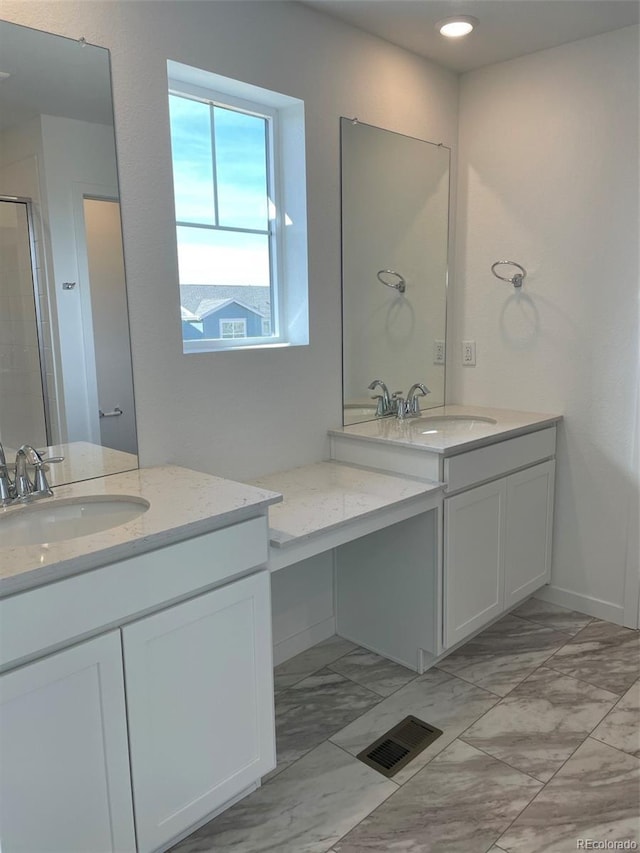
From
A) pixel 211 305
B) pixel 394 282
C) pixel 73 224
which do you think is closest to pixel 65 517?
pixel 73 224

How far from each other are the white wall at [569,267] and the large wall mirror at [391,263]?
0.18 meters

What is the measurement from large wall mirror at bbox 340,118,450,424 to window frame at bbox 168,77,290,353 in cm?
25

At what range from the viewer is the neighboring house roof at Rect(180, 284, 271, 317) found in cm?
222

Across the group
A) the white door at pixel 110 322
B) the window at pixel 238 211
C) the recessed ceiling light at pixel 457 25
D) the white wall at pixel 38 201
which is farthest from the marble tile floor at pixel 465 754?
the recessed ceiling light at pixel 457 25

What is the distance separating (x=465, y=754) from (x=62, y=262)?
1865 millimetres

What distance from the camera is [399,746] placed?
202cm

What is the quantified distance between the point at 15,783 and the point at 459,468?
1.60 m

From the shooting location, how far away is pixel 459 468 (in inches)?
90.0

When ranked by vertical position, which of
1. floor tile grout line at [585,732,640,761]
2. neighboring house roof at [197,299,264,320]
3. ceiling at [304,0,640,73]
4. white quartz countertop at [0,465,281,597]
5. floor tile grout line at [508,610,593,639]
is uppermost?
ceiling at [304,0,640,73]

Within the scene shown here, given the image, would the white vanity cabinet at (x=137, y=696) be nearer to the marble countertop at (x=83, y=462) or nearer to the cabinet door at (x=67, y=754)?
the cabinet door at (x=67, y=754)

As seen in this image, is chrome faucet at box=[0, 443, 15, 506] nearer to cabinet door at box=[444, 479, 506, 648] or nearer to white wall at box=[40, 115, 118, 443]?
white wall at box=[40, 115, 118, 443]

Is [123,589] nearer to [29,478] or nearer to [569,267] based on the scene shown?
[29,478]

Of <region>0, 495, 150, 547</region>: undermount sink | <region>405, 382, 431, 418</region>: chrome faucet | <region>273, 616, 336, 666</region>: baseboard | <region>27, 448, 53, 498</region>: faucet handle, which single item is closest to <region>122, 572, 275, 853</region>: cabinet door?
<region>0, 495, 150, 547</region>: undermount sink

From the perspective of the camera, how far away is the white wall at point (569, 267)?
2.55 m
